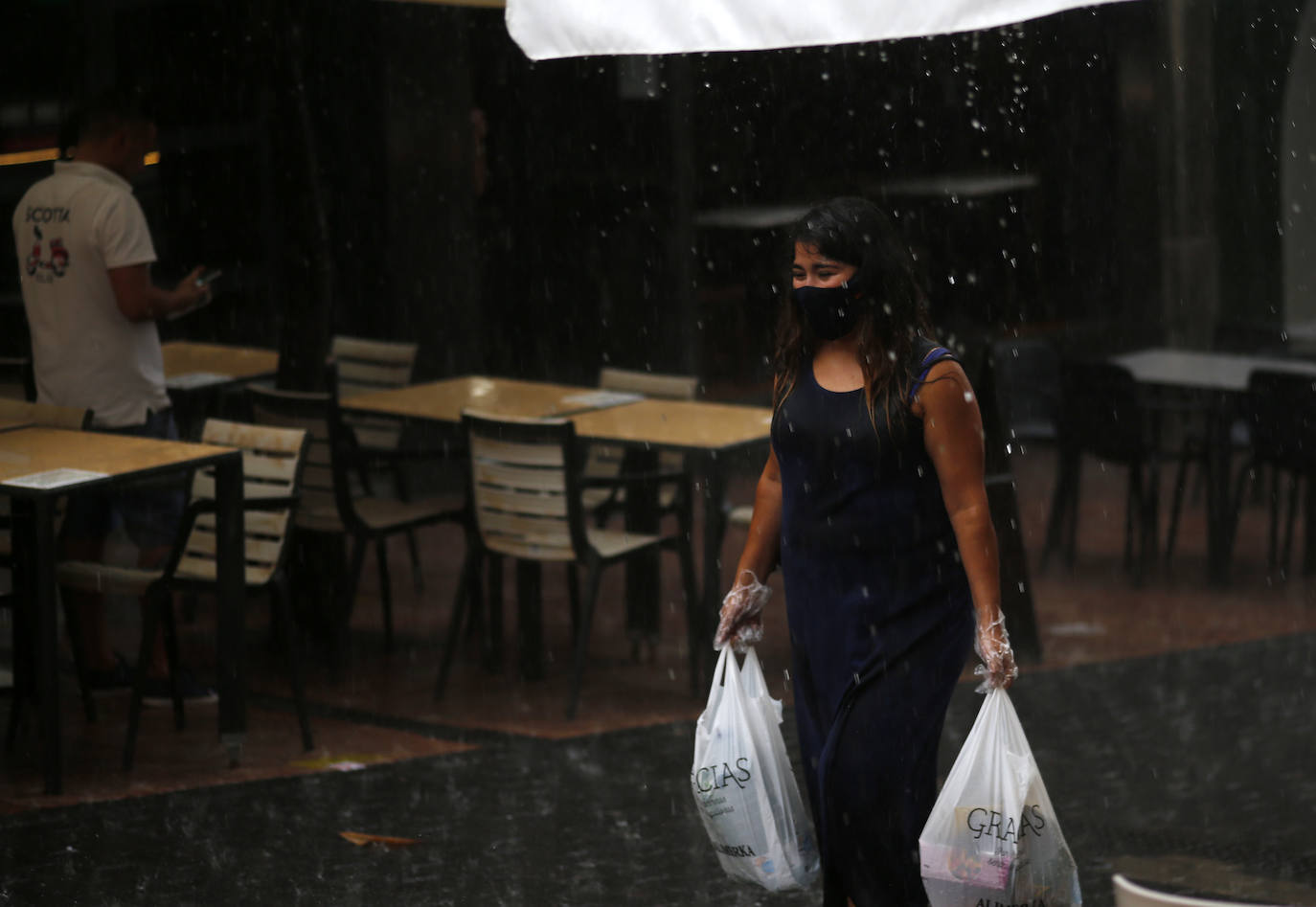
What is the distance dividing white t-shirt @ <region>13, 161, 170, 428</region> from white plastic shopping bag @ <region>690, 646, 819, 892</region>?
3868 millimetres

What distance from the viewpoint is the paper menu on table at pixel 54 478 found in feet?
20.3

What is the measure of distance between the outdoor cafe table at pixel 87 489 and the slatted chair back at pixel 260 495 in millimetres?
321

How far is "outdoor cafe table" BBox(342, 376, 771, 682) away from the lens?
7664 mm

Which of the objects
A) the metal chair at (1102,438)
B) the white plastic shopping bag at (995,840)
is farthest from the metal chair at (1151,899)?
the metal chair at (1102,438)

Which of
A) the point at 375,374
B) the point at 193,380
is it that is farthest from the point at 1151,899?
the point at 375,374

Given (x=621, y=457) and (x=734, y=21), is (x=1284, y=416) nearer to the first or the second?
(x=621, y=457)

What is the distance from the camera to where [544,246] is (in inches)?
492

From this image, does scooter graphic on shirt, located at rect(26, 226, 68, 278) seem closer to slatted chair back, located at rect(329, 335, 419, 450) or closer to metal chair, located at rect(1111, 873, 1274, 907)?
slatted chair back, located at rect(329, 335, 419, 450)

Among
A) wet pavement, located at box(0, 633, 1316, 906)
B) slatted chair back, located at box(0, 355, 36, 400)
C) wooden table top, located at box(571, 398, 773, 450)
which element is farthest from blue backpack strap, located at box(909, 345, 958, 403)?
slatted chair back, located at box(0, 355, 36, 400)

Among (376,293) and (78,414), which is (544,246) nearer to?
(376,293)

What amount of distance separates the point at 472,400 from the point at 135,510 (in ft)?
6.27

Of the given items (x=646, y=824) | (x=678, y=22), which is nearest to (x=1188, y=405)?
(x=646, y=824)

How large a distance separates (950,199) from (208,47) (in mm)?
5491

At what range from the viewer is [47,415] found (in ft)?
24.4
